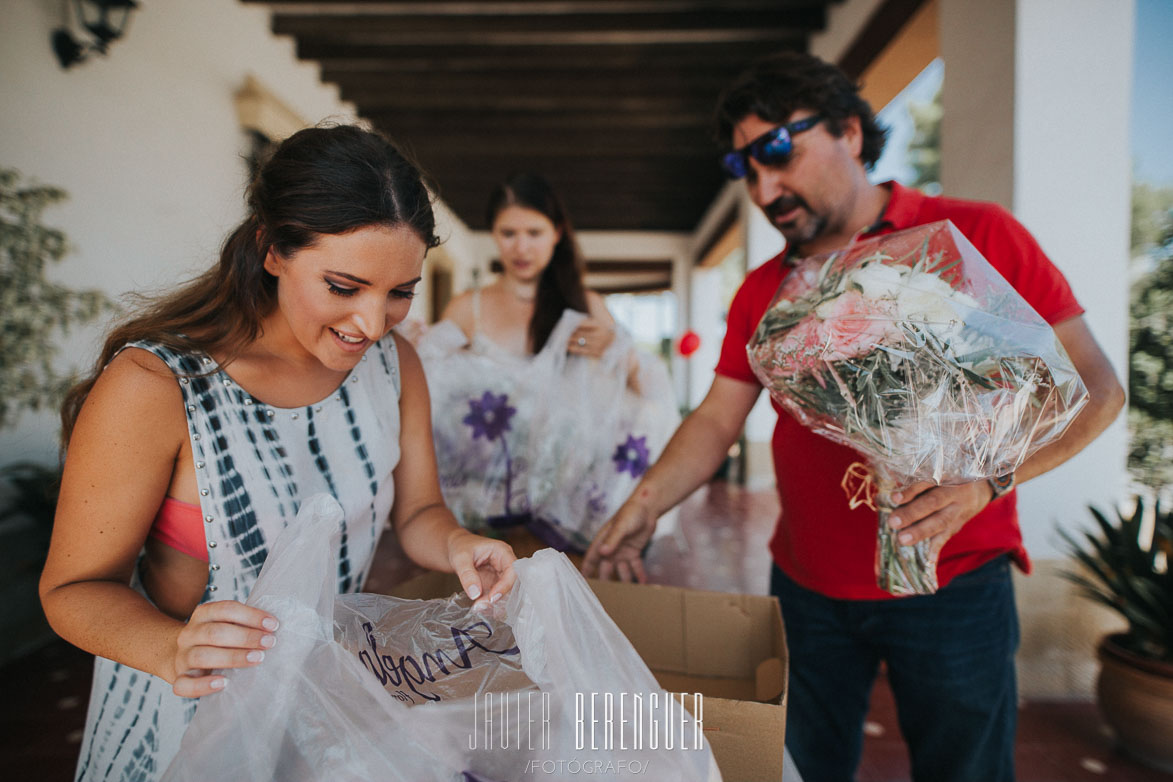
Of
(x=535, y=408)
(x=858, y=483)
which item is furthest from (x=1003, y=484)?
(x=535, y=408)

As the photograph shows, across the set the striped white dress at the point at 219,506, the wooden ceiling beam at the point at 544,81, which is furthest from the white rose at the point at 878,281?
the wooden ceiling beam at the point at 544,81

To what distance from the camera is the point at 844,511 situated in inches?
53.2

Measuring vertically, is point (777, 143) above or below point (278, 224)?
above

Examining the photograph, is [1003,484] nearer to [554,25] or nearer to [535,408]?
[535,408]

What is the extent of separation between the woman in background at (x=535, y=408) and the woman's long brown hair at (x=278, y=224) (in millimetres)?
967

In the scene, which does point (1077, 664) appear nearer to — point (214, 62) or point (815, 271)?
point (815, 271)

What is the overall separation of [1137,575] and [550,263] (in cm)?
256

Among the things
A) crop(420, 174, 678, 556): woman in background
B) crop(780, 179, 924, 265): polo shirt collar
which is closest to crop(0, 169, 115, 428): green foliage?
crop(420, 174, 678, 556): woman in background

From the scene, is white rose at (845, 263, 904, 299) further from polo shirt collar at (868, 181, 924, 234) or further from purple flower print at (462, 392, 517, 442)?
purple flower print at (462, 392, 517, 442)

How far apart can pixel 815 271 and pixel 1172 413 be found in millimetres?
2659

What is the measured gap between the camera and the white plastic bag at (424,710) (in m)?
0.64

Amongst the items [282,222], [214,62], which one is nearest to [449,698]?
[282,222]

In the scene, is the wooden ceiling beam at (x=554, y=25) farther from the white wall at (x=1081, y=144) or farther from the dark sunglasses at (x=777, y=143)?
the dark sunglasses at (x=777, y=143)

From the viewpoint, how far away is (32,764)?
216 cm
